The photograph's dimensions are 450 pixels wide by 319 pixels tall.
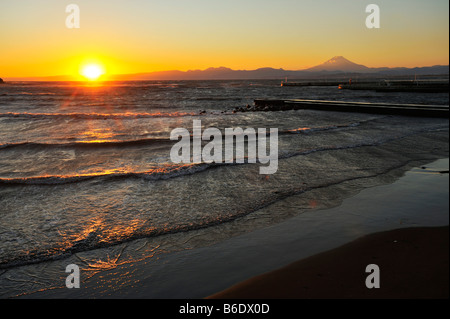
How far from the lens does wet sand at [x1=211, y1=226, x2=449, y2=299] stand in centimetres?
282

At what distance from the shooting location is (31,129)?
17.7 meters

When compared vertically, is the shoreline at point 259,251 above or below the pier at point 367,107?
below

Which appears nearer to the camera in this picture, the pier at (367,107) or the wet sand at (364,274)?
the wet sand at (364,274)

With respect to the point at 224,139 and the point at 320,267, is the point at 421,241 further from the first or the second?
the point at 224,139

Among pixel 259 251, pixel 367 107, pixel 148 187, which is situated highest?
pixel 367 107

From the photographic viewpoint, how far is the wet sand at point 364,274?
2824 mm

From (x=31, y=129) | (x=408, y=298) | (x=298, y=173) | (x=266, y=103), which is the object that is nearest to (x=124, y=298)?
(x=408, y=298)

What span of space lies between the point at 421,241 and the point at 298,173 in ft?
14.2

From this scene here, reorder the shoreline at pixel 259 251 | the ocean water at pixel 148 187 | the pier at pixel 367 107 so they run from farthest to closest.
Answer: the pier at pixel 367 107
the ocean water at pixel 148 187
the shoreline at pixel 259 251

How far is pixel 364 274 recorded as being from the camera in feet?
10.4

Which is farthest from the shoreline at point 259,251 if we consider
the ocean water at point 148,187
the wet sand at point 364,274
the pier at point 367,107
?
the pier at point 367,107

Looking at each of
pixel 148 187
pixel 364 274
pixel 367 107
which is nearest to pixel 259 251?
pixel 364 274

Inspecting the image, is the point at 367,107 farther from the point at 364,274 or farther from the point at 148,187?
the point at 364,274

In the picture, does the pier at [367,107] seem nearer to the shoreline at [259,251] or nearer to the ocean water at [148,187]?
the ocean water at [148,187]
